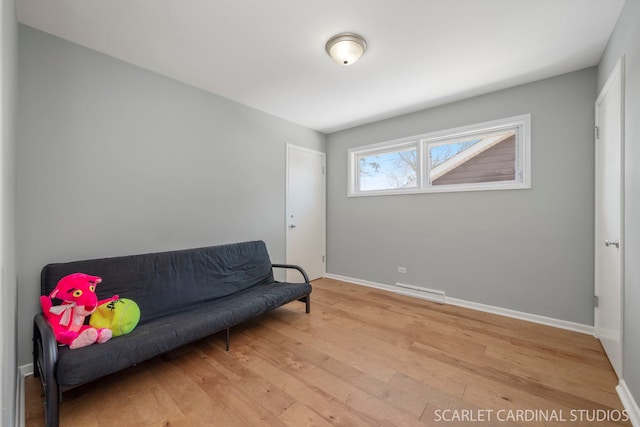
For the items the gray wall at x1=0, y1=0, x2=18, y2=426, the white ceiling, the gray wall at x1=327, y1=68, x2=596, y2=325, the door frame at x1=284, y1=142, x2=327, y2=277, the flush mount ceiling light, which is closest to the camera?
the gray wall at x1=0, y1=0, x2=18, y2=426

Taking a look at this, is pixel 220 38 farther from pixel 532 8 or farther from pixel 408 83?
pixel 532 8

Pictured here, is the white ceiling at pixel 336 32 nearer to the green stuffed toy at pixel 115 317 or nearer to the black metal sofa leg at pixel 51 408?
the green stuffed toy at pixel 115 317

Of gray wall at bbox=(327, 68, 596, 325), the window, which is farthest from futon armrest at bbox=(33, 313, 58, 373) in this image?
the window

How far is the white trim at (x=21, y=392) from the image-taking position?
1444 mm

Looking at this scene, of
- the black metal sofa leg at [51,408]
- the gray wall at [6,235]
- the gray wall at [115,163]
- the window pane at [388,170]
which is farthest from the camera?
the window pane at [388,170]

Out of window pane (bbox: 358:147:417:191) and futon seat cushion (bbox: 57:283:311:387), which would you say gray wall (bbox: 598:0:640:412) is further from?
futon seat cushion (bbox: 57:283:311:387)

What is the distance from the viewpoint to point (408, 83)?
282cm

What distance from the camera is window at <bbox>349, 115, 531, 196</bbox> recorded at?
2910 mm

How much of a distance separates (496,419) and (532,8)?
8.42 ft

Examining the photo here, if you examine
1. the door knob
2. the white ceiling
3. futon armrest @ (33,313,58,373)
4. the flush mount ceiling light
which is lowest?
futon armrest @ (33,313,58,373)

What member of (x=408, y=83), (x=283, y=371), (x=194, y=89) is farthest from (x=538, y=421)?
(x=194, y=89)

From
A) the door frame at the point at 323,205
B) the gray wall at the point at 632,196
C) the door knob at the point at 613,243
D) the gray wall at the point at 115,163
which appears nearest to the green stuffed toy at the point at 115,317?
the gray wall at the point at 115,163

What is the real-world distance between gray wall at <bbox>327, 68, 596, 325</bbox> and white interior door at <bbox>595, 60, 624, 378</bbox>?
0.17 meters

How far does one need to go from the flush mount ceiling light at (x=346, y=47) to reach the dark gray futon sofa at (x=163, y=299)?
2154 mm
